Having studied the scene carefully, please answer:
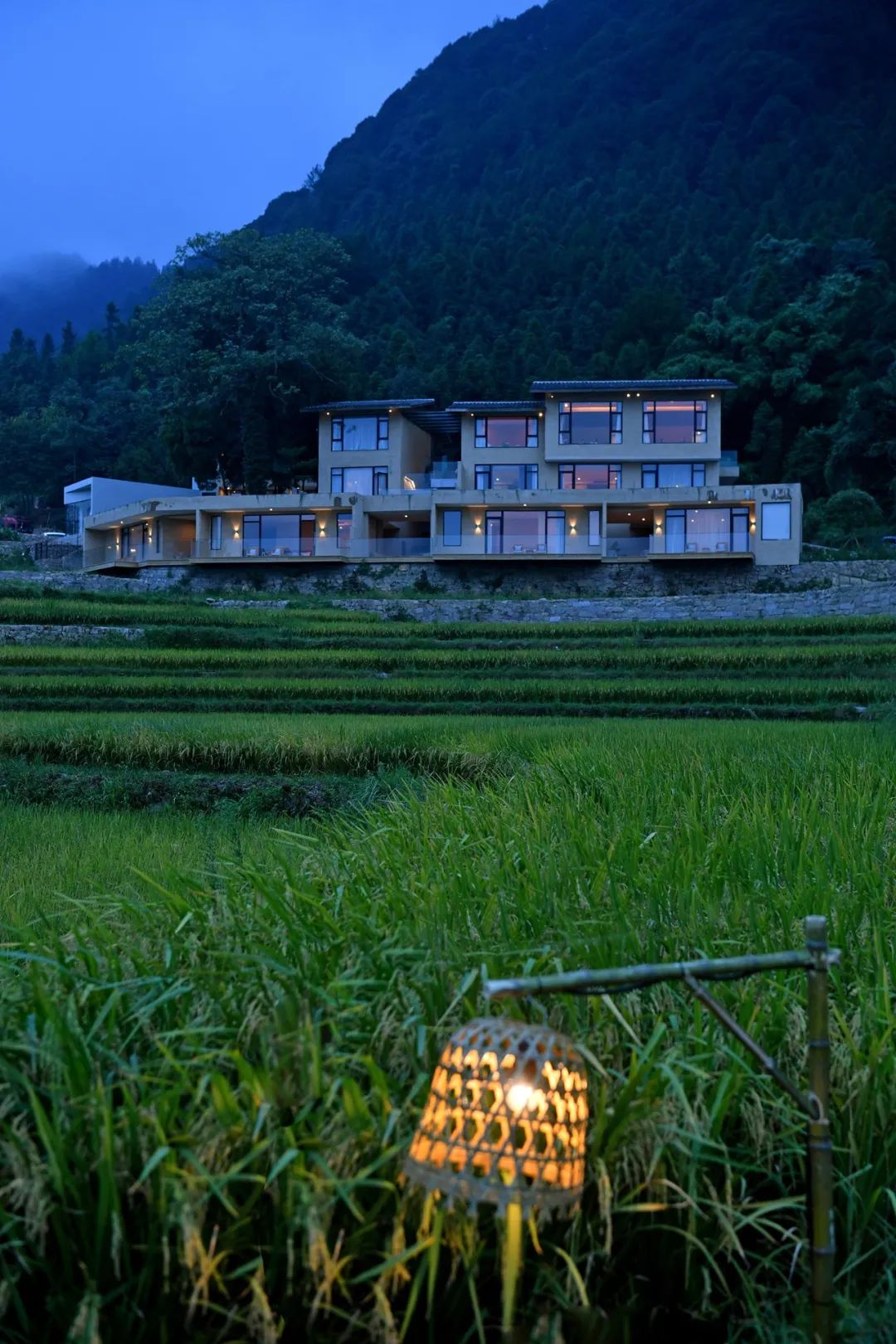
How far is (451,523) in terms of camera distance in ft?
149

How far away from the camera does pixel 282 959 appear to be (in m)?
3.59

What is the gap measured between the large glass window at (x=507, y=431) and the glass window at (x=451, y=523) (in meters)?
5.59

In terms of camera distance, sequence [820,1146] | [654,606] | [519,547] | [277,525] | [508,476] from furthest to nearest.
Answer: [508,476] → [277,525] → [519,547] → [654,606] → [820,1146]

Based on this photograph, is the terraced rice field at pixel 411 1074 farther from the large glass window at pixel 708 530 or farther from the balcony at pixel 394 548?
the balcony at pixel 394 548

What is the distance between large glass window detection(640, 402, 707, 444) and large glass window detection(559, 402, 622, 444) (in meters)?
1.11

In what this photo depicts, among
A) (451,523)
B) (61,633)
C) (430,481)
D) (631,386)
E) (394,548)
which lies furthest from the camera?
(430,481)

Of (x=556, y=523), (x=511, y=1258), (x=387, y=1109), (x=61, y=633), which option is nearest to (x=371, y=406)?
(x=556, y=523)

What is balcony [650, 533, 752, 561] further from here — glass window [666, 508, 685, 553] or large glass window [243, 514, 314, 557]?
large glass window [243, 514, 314, 557]

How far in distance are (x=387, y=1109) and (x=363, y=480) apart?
160 ft

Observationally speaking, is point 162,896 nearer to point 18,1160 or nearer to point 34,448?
point 18,1160

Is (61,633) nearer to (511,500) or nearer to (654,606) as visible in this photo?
(654,606)

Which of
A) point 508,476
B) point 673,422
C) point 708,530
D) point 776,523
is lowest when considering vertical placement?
point 708,530

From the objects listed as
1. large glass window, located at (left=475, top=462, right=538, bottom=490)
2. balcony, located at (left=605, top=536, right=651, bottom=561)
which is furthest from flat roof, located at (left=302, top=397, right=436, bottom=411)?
balcony, located at (left=605, top=536, right=651, bottom=561)

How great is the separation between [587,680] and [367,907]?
16022 millimetres
